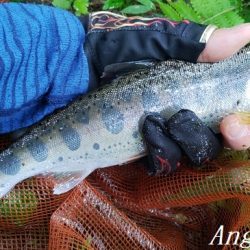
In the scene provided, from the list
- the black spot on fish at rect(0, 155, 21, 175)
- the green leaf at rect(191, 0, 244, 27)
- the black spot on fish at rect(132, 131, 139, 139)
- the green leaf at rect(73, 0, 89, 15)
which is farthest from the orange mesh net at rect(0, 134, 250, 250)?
the green leaf at rect(73, 0, 89, 15)

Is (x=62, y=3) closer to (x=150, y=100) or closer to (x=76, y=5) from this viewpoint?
(x=76, y=5)

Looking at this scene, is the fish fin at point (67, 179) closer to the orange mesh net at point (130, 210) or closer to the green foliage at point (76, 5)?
the orange mesh net at point (130, 210)

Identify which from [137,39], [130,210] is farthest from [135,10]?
[130,210]

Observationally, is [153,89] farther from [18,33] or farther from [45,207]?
[45,207]

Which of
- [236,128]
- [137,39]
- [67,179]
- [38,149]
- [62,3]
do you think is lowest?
[67,179]

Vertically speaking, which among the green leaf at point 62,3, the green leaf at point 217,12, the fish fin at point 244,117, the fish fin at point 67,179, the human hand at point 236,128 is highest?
the green leaf at point 217,12

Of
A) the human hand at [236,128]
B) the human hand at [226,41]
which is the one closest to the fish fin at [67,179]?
the human hand at [236,128]

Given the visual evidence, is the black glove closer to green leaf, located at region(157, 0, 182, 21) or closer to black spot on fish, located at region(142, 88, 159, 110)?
black spot on fish, located at region(142, 88, 159, 110)
